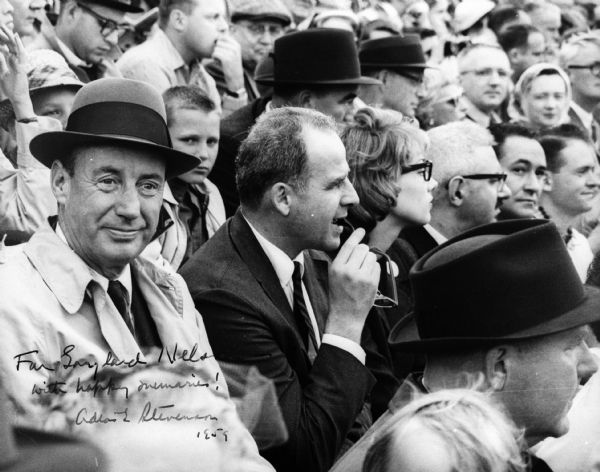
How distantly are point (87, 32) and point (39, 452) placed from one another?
5.45 meters

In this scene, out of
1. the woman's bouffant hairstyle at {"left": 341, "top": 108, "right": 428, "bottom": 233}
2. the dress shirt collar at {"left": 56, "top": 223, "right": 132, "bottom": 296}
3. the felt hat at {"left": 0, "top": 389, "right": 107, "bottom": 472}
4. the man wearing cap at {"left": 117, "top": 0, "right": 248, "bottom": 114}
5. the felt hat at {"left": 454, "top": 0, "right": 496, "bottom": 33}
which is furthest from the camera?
the felt hat at {"left": 454, "top": 0, "right": 496, "bottom": 33}

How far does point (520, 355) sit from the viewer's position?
142 inches

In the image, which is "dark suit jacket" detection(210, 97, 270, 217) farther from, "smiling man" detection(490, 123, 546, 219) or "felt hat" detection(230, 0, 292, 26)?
"felt hat" detection(230, 0, 292, 26)

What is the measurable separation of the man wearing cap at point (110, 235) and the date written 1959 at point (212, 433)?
0.77 m

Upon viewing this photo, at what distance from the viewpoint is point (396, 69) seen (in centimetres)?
873

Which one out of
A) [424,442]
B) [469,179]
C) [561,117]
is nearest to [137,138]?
[424,442]

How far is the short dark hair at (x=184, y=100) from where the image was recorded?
21.3ft

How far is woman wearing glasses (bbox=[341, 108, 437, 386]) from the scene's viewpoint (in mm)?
6023

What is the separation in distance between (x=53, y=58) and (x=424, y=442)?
4.28m

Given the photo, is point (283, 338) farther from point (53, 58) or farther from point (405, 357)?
point (53, 58)

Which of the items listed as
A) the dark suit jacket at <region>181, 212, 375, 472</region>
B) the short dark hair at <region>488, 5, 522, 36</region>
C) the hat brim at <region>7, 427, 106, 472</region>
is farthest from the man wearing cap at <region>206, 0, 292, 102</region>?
the hat brim at <region>7, 427, 106, 472</region>

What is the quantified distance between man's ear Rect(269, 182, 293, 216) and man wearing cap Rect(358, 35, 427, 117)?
3.78 m

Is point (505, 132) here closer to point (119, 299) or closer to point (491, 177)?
point (491, 177)

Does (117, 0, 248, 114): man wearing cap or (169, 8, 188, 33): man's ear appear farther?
(169, 8, 188, 33): man's ear
